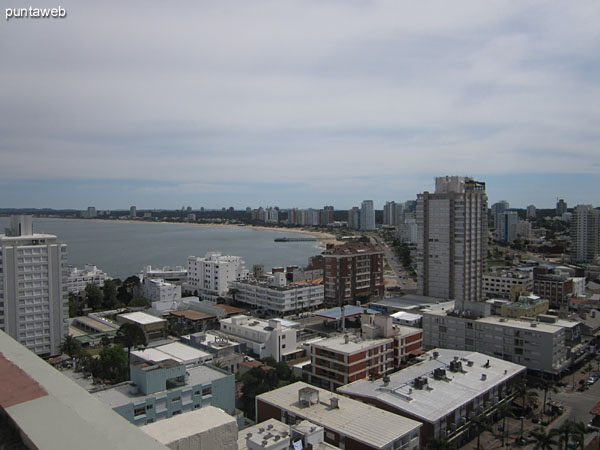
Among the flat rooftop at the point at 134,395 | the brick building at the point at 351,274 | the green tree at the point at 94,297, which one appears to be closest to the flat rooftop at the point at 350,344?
the flat rooftop at the point at 134,395

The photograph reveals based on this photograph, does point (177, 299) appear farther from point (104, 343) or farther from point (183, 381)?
point (183, 381)

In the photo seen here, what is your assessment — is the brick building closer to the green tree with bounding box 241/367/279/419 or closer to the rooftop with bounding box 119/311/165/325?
the rooftop with bounding box 119/311/165/325

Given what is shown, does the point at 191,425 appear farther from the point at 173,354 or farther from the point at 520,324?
the point at 520,324

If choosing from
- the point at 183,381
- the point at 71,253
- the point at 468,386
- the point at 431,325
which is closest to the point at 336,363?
the point at 468,386

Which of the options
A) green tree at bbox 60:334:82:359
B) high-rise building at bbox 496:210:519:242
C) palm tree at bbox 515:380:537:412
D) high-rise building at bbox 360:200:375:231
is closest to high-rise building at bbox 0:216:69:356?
green tree at bbox 60:334:82:359

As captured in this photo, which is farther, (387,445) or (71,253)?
(71,253)

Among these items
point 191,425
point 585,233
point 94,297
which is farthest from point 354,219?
point 191,425
